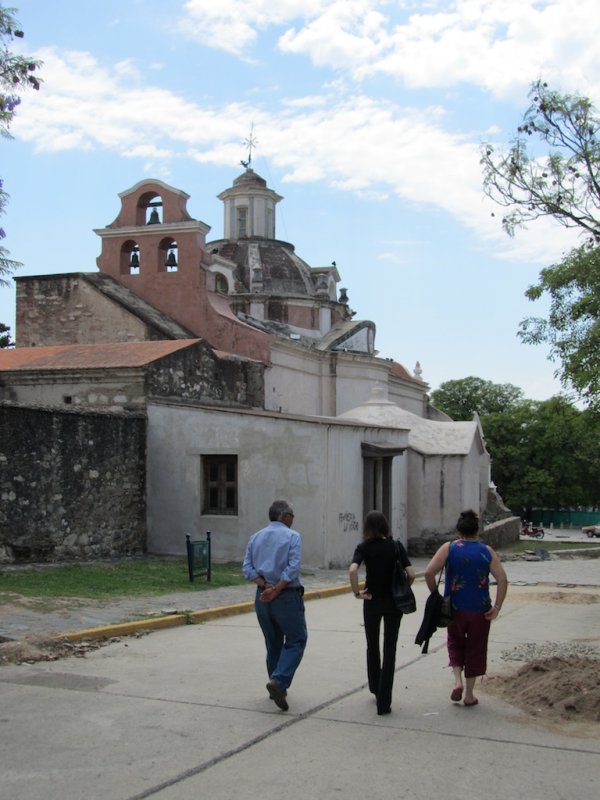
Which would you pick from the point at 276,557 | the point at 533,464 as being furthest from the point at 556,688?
the point at 533,464

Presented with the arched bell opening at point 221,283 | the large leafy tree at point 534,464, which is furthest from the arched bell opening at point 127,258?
the large leafy tree at point 534,464

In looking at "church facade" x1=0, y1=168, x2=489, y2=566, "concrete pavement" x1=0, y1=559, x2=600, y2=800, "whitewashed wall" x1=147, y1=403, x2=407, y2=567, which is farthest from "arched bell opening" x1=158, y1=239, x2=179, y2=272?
"concrete pavement" x1=0, y1=559, x2=600, y2=800

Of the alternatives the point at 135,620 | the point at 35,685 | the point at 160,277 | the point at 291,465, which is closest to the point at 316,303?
the point at 160,277

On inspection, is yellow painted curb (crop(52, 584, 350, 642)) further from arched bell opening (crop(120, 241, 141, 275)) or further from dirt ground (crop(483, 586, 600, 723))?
arched bell opening (crop(120, 241, 141, 275))

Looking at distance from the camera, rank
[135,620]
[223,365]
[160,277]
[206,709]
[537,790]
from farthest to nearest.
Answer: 1. [160,277]
2. [223,365]
3. [135,620]
4. [206,709]
5. [537,790]

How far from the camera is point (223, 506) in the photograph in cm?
2005

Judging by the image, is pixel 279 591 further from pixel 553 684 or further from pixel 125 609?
pixel 125 609

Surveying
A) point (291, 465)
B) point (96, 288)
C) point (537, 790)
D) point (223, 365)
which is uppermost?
point (96, 288)

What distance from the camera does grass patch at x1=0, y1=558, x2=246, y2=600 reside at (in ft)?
43.5

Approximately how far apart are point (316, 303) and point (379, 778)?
112ft

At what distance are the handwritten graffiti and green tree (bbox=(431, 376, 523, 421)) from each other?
55364 millimetres

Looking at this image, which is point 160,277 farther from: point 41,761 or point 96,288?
point 41,761

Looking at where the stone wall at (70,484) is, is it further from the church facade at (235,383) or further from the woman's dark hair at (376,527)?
the woman's dark hair at (376,527)

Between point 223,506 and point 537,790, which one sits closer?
point 537,790
